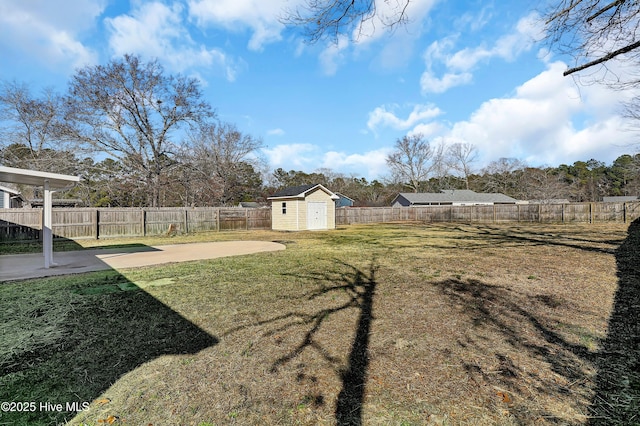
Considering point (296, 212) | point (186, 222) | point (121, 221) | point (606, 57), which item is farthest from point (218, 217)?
point (606, 57)

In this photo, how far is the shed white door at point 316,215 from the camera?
1900 cm

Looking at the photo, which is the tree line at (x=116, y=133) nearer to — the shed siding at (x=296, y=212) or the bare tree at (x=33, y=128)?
the bare tree at (x=33, y=128)

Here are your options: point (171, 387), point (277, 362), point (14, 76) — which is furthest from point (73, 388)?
point (14, 76)

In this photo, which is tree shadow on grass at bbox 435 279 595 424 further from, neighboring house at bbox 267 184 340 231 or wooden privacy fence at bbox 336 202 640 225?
wooden privacy fence at bbox 336 202 640 225

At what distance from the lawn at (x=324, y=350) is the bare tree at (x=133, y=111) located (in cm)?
1652

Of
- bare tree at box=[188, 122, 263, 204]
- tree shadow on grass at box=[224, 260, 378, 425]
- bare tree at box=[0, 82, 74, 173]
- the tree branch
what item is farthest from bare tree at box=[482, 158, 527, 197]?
bare tree at box=[0, 82, 74, 173]

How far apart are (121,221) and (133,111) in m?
8.22

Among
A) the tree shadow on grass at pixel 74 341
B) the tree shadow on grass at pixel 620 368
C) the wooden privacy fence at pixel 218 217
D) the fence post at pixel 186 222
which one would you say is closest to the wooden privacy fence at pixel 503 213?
the wooden privacy fence at pixel 218 217

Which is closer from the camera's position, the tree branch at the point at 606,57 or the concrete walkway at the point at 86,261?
the tree branch at the point at 606,57

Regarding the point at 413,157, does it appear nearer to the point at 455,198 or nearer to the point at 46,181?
the point at 455,198

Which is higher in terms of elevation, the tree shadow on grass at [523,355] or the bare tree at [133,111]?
the bare tree at [133,111]

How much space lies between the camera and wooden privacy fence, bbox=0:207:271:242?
12.9 meters

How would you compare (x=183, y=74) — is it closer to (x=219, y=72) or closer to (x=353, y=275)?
(x=219, y=72)

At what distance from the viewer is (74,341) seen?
128 inches
